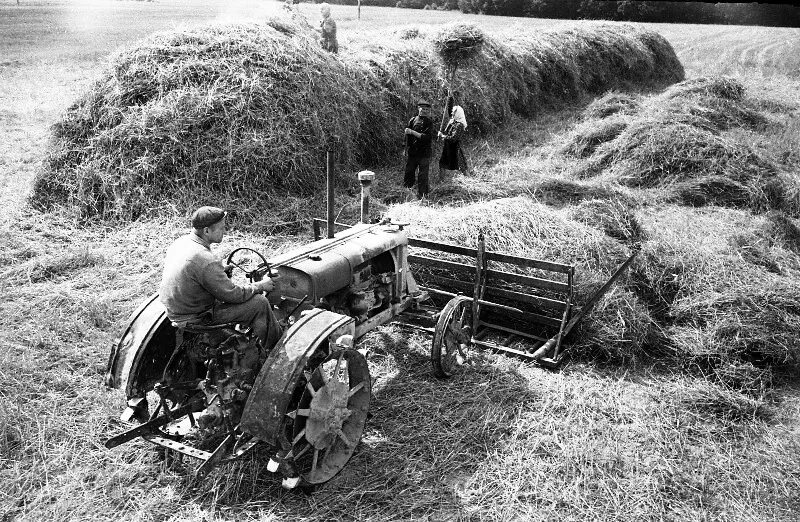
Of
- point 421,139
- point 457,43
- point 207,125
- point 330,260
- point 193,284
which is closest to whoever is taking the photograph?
point 193,284

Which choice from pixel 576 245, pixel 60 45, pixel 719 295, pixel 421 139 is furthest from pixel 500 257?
pixel 60 45

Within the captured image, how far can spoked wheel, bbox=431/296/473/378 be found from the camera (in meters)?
4.76

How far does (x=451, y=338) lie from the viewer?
499cm

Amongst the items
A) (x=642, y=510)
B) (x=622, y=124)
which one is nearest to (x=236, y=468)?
(x=642, y=510)

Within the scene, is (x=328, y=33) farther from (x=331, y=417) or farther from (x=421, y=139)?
(x=331, y=417)

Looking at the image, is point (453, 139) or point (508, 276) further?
point (453, 139)

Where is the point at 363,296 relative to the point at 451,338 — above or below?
above

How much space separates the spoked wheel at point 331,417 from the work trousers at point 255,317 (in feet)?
1.21

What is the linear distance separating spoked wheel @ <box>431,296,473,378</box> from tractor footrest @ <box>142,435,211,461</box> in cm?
200

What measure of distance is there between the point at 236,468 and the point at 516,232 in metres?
3.61

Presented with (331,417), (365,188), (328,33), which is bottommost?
(331,417)

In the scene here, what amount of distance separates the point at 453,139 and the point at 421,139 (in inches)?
34.9

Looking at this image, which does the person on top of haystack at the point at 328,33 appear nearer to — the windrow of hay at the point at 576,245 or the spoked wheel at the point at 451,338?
the windrow of hay at the point at 576,245

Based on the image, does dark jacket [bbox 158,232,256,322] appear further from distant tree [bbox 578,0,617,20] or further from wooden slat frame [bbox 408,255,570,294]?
distant tree [bbox 578,0,617,20]
